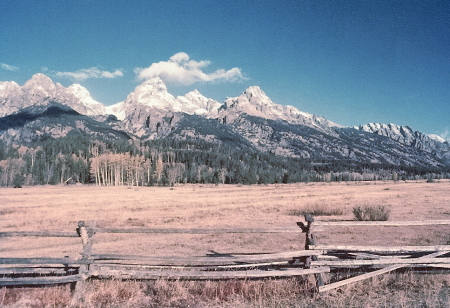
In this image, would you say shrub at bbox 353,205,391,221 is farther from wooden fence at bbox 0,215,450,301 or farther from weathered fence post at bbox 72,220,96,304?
weathered fence post at bbox 72,220,96,304

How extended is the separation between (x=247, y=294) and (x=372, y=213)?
16971 millimetres

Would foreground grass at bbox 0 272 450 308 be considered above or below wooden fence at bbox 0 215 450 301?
below

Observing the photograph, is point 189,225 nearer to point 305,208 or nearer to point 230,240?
point 230,240

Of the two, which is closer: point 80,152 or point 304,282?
point 304,282

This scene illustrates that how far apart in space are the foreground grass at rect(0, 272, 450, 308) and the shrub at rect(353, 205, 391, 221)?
1289 cm

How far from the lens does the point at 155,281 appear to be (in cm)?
886

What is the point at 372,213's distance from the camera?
21.2 meters

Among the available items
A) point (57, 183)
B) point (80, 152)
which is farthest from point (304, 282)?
point (80, 152)

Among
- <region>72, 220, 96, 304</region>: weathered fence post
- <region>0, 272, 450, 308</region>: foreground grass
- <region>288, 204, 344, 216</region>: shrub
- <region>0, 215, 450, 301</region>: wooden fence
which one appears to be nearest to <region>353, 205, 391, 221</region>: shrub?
<region>288, 204, 344, 216</region>: shrub

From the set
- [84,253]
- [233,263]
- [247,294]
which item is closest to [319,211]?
[233,263]

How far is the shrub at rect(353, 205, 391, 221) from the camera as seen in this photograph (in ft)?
68.6

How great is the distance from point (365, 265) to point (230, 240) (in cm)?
867

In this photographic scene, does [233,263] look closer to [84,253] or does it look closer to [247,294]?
[247,294]

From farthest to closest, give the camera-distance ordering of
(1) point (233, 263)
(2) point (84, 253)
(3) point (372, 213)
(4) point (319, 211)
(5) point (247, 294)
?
(4) point (319, 211), (3) point (372, 213), (1) point (233, 263), (2) point (84, 253), (5) point (247, 294)
